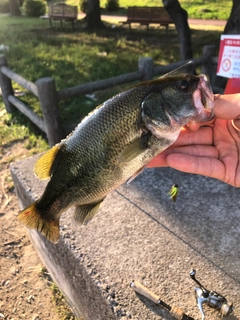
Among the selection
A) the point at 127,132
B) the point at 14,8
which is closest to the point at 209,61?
the point at 127,132

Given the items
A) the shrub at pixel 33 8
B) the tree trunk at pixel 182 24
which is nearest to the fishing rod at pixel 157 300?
the tree trunk at pixel 182 24

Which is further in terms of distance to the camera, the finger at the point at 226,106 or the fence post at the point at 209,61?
the fence post at the point at 209,61

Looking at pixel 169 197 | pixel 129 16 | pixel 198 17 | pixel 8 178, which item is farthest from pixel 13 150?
pixel 198 17

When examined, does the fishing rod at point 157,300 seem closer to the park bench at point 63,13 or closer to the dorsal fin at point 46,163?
the dorsal fin at point 46,163

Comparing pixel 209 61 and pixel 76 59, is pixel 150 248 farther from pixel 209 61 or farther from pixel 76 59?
pixel 76 59

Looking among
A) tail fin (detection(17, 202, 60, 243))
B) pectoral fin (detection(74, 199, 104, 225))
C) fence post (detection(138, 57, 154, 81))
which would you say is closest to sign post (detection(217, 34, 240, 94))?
fence post (detection(138, 57, 154, 81))

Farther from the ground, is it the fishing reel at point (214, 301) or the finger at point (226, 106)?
the finger at point (226, 106)

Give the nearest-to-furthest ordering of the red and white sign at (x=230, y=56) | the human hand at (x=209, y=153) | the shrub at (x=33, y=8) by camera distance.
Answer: the human hand at (x=209, y=153), the red and white sign at (x=230, y=56), the shrub at (x=33, y=8)

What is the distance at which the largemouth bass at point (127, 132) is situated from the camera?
1491 mm

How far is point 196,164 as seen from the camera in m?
2.07

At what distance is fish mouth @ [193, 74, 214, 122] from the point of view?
1473mm

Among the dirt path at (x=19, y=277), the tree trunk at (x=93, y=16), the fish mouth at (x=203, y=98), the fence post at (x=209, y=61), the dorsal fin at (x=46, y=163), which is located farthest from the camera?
the tree trunk at (x=93, y=16)

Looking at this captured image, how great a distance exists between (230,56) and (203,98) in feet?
10.2

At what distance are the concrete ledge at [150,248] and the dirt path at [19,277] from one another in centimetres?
22
